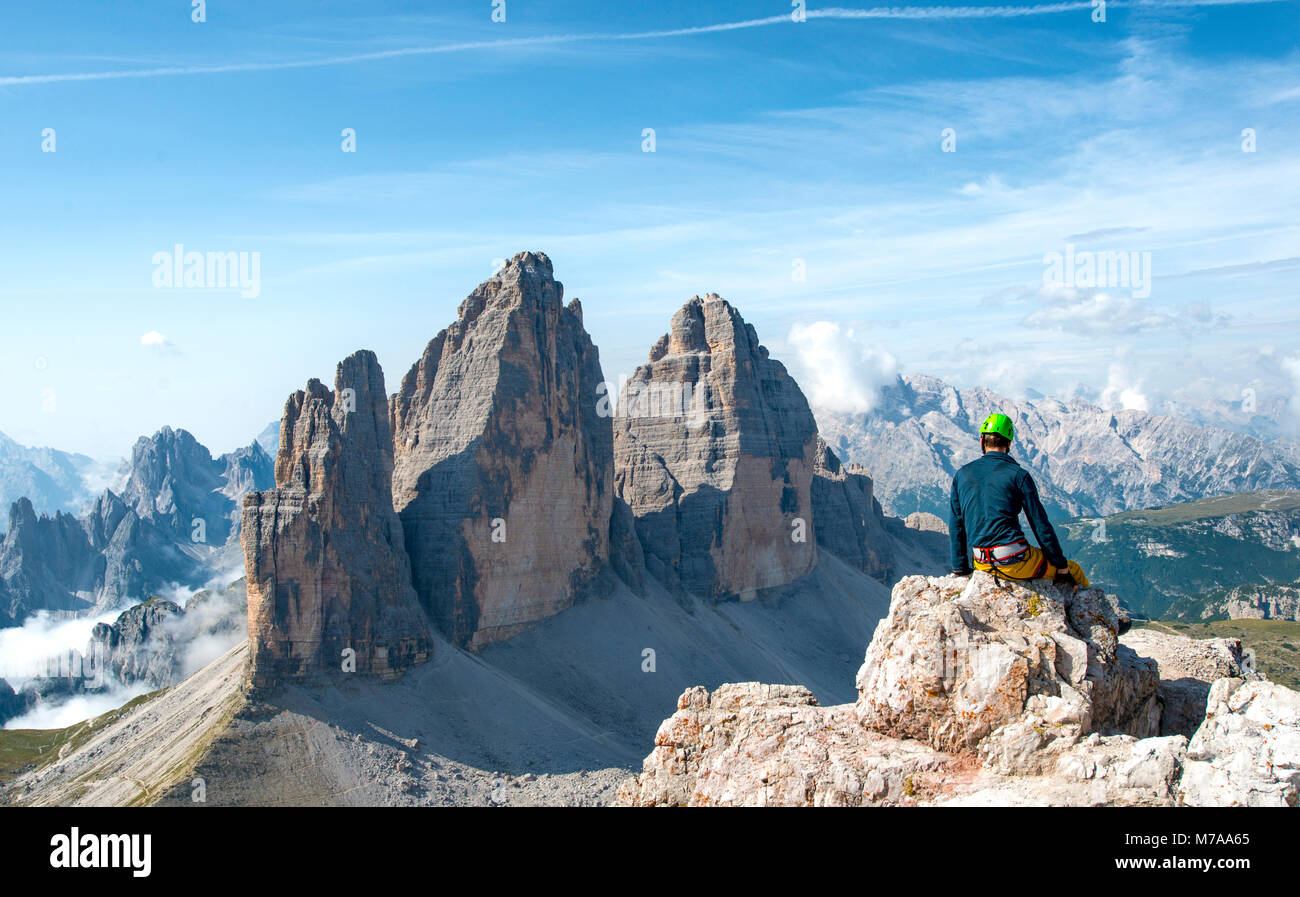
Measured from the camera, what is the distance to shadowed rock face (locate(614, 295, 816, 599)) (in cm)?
11544

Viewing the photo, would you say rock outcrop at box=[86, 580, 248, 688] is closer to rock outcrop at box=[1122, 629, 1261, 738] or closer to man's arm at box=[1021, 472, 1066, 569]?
rock outcrop at box=[1122, 629, 1261, 738]

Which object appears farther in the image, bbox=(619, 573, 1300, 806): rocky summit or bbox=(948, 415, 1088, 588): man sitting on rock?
bbox=(948, 415, 1088, 588): man sitting on rock

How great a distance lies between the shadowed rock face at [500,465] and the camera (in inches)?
3241

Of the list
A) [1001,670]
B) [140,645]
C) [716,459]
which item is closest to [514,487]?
[716,459]

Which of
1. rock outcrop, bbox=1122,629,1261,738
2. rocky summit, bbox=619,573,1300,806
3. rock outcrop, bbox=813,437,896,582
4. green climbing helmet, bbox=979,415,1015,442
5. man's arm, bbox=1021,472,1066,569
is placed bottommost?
rock outcrop, bbox=813,437,896,582

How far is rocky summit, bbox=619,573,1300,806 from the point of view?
11188mm

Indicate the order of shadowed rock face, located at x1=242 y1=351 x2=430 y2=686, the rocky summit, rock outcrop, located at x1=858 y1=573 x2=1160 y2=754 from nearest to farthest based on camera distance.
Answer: the rocky summit, rock outcrop, located at x1=858 y1=573 x2=1160 y2=754, shadowed rock face, located at x1=242 y1=351 x2=430 y2=686

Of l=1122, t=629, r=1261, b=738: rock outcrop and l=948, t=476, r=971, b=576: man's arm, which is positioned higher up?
l=948, t=476, r=971, b=576: man's arm

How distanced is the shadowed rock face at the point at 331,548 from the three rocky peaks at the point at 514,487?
0.42 feet

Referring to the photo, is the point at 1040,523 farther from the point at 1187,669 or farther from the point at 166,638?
the point at 166,638

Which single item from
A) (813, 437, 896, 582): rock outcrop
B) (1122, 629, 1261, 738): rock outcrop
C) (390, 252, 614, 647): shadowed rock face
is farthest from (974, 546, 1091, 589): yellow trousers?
(813, 437, 896, 582): rock outcrop

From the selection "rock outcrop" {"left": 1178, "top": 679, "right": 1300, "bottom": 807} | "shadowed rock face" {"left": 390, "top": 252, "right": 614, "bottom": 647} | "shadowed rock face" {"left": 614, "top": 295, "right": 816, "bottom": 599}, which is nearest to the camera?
"rock outcrop" {"left": 1178, "top": 679, "right": 1300, "bottom": 807}

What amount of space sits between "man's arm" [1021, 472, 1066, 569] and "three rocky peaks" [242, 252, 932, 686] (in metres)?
59.4
